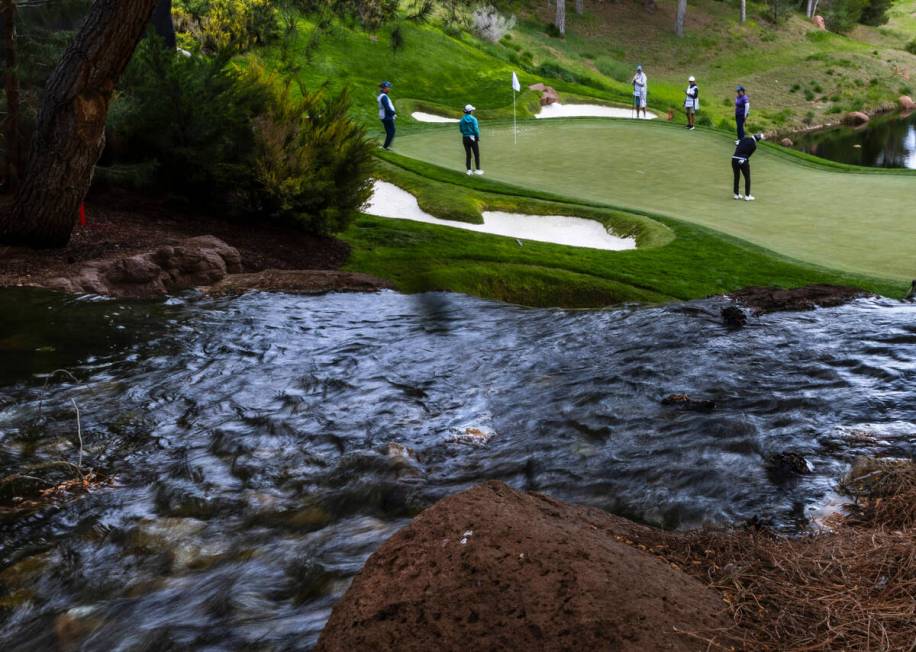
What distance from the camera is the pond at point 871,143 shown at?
36478 millimetres

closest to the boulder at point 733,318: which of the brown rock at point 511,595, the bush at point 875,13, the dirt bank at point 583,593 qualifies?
the dirt bank at point 583,593

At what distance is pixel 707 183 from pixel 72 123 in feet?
48.2

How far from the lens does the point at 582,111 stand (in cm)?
3656

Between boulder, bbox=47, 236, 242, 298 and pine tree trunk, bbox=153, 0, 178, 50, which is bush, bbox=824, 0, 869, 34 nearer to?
pine tree trunk, bbox=153, 0, 178, 50

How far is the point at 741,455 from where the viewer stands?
6.76 meters

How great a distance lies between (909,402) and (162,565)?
19.8ft

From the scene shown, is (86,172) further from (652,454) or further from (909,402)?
(909,402)

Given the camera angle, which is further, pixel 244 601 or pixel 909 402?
pixel 909 402

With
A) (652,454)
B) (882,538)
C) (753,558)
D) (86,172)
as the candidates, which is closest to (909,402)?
(652,454)

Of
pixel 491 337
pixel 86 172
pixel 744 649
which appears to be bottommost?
pixel 491 337

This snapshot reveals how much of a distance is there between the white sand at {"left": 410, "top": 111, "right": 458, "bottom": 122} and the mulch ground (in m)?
18.6

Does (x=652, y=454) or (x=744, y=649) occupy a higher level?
(x=744, y=649)

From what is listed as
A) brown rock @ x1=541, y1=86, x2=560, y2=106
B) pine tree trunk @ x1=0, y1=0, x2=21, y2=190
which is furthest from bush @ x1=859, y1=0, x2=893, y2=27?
pine tree trunk @ x1=0, y1=0, x2=21, y2=190

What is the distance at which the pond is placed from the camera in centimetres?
3648
